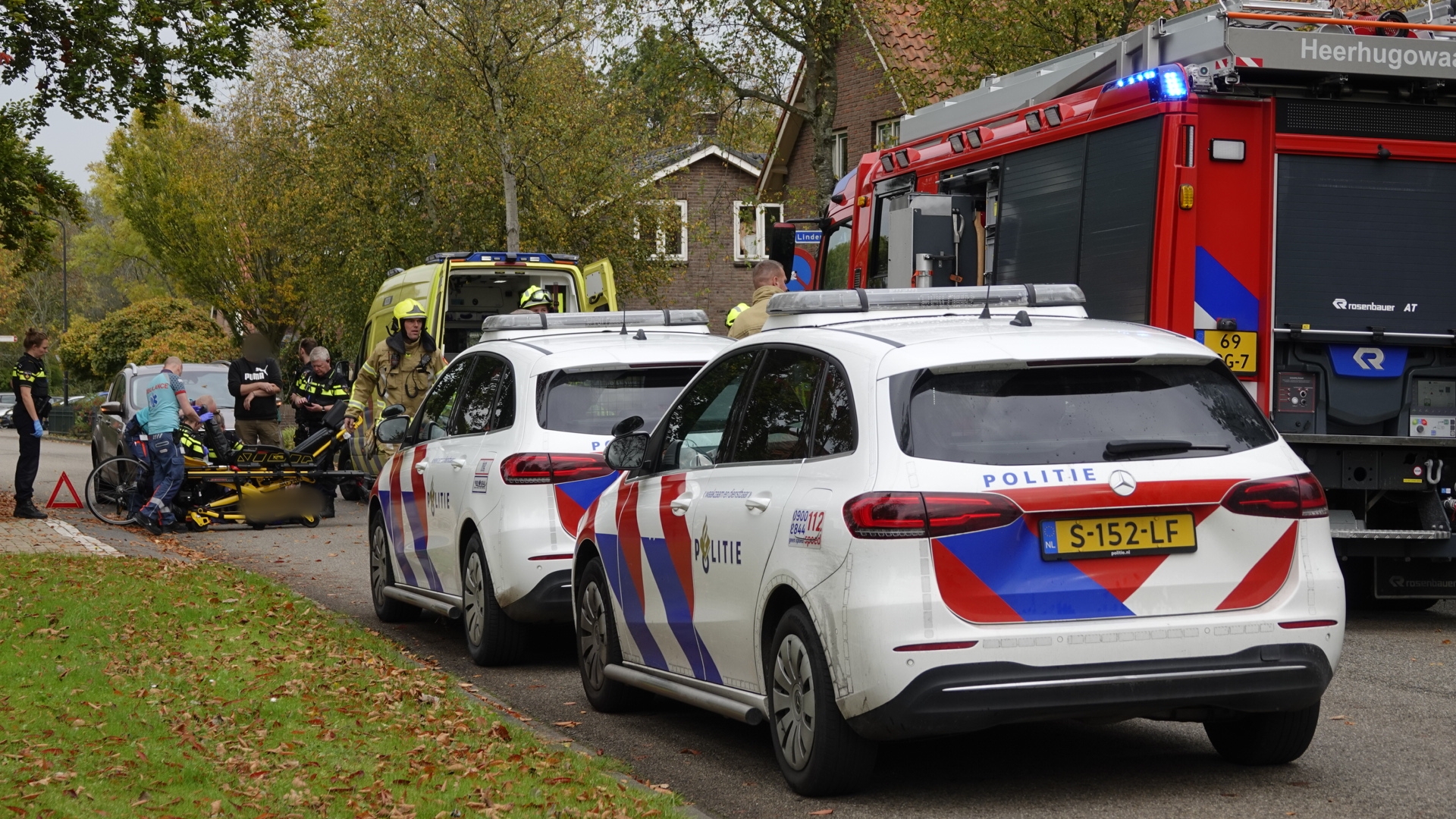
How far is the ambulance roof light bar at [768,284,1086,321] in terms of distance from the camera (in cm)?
654

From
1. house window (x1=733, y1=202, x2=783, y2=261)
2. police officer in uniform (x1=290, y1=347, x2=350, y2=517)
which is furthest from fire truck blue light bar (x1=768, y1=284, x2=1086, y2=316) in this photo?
house window (x1=733, y1=202, x2=783, y2=261)

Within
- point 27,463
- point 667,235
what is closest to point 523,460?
point 27,463

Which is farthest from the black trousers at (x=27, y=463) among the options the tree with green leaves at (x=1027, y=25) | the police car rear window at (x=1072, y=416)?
the police car rear window at (x=1072, y=416)

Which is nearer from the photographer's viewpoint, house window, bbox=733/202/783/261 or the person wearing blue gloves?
the person wearing blue gloves

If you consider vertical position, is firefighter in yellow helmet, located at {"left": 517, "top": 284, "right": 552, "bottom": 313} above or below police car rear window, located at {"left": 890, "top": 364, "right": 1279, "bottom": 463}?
above

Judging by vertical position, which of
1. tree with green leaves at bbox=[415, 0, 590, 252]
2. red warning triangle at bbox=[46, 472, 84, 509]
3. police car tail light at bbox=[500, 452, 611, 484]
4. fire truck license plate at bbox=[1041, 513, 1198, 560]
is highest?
tree with green leaves at bbox=[415, 0, 590, 252]

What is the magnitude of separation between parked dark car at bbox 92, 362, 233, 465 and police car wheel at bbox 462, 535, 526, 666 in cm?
1268

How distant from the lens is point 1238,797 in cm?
566

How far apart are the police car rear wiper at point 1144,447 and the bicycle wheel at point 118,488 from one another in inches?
553

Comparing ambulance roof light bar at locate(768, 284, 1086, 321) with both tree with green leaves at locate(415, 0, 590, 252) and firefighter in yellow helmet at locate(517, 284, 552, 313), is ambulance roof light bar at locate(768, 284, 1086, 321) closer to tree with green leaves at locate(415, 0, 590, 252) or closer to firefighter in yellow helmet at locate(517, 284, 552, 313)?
firefighter in yellow helmet at locate(517, 284, 552, 313)

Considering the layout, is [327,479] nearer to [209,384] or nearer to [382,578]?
[209,384]

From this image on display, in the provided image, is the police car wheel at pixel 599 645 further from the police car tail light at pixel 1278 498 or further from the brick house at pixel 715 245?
the brick house at pixel 715 245

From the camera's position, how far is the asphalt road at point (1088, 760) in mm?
5652

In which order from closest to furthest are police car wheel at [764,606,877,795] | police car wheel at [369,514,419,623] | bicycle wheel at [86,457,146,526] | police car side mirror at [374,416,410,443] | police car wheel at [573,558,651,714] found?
police car wheel at [764,606,877,795]
police car wheel at [573,558,651,714]
police car side mirror at [374,416,410,443]
police car wheel at [369,514,419,623]
bicycle wheel at [86,457,146,526]
